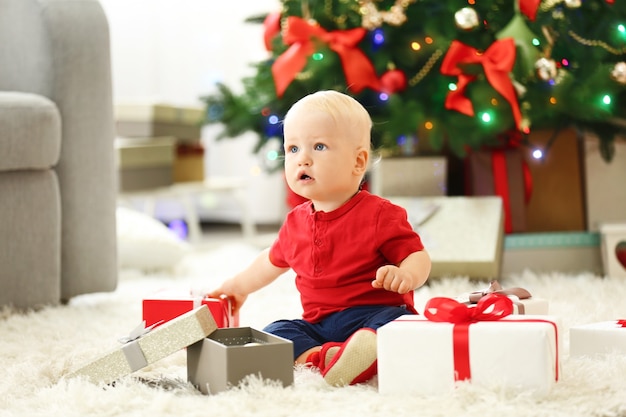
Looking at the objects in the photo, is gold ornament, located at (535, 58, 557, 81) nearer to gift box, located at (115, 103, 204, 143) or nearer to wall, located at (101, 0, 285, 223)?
gift box, located at (115, 103, 204, 143)

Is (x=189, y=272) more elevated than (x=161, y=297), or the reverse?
(x=161, y=297)

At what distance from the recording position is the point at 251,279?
59.1 inches

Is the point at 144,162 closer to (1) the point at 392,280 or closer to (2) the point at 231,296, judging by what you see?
(2) the point at 231,296

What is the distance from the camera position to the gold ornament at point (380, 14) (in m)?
2.25

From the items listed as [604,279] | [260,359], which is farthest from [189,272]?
[260,359]

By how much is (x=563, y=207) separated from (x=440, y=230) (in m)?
0.49

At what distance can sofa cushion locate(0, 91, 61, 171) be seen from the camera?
5.56 ft

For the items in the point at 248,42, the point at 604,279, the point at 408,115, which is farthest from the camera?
the point at 248,42

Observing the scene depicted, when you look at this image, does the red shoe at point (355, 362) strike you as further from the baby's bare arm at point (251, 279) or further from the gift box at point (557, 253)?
the gift box at point (557, 253)

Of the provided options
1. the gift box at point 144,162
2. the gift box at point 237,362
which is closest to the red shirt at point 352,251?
the gift box at point 237,362

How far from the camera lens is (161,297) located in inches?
57.8

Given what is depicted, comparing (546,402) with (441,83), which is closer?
(546,402)

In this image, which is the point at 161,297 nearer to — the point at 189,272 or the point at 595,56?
the point at 189,272

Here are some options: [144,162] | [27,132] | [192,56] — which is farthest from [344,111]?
[192,56]
